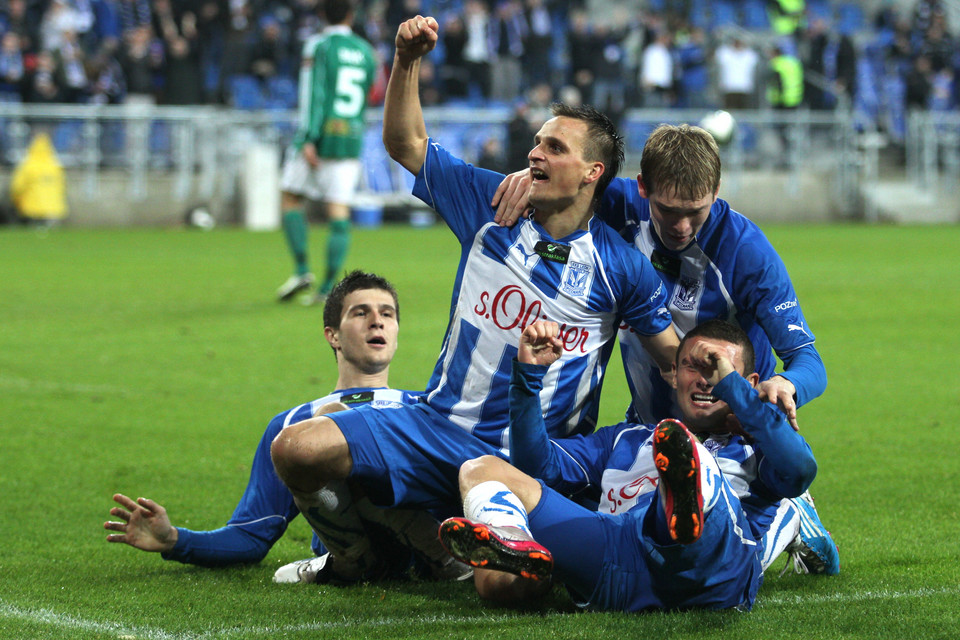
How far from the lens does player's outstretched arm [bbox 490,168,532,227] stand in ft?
13.5

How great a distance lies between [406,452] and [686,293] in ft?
3.73

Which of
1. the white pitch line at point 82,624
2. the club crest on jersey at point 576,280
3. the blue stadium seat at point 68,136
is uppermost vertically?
the blue stadium seat at point 68,136

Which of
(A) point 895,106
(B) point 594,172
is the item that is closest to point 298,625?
(B) point 594,172

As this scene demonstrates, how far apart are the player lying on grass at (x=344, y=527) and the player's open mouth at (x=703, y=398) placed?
0.92 meters

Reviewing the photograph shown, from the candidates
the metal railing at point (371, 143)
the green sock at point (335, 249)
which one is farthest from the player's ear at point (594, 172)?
the metal railing at point (371, 143)

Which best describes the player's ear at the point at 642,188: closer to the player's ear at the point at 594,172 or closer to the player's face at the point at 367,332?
the player's ear at the point at 594,172

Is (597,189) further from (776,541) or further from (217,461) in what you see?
(217,461)

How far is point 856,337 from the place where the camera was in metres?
9.66

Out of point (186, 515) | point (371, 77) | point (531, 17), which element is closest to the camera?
point (186, 515)

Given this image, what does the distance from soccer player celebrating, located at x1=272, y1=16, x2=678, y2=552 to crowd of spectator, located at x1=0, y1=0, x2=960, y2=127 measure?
1883 cm

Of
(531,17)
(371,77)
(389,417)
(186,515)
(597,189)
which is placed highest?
(531,17)

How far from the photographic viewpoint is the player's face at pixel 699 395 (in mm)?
4000

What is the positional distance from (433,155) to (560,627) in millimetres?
1631

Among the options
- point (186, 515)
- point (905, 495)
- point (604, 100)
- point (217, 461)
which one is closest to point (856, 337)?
point (905, 495)
